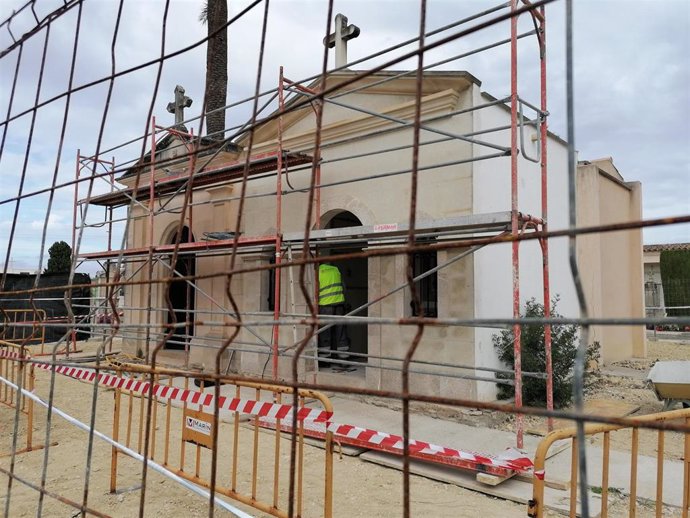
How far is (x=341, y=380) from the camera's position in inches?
326

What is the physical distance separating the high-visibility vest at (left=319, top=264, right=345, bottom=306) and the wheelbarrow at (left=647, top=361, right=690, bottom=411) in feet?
14.5

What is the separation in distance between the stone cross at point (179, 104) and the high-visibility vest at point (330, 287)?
→ 251 inches

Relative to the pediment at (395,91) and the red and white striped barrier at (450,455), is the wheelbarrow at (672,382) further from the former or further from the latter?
the pediment at (395,91)

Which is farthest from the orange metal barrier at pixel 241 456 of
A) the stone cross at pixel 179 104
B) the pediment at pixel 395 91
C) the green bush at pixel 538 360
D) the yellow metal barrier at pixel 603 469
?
the stone cross at pixel 179 104

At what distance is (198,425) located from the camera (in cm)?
421

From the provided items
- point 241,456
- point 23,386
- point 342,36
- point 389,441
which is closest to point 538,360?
point 389,441

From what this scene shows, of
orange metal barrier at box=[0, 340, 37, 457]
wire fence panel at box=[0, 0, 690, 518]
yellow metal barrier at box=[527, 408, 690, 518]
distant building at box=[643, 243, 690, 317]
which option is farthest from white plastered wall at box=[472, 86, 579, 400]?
distant building at box=[643, 243, 690, 317]

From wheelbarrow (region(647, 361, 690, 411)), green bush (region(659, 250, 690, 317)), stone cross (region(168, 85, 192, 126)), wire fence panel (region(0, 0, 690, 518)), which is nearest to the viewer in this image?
wire fence panel (region(0, 0, 690, 518))

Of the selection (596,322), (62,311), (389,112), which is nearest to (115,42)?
(596,322)

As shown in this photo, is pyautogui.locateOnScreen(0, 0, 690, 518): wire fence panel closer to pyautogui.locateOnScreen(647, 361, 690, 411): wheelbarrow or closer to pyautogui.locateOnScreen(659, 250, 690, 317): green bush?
pyautogui.locateOnScreen(647, 361, 690, 411): wheelbarrow

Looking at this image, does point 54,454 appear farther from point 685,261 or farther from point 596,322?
point 685,261

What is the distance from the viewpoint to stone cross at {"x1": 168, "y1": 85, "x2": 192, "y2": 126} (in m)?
12.1

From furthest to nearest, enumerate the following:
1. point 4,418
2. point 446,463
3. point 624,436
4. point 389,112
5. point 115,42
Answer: point 389,112 → point 4,418 → point 624,436 → point 446,463 → point 115,42

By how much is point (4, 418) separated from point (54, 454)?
6.75ft
